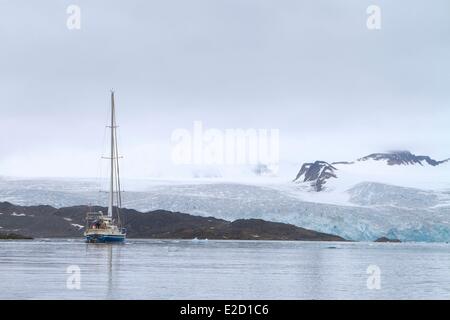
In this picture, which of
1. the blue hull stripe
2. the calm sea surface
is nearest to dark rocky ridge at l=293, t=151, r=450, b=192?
the blue hull stripe

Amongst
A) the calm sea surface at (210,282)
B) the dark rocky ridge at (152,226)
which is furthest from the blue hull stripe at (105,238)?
the dark rocky ridge at (152,226)

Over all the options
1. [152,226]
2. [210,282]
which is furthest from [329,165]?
[210,282]

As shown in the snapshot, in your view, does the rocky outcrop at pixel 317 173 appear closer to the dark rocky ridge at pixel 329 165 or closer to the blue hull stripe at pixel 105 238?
the dark rocky ridge at pixel 329 165

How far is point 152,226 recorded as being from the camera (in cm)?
17075

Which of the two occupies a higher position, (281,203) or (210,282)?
(210,282)

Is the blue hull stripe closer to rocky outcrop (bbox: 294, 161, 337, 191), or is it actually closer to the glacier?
the glacier

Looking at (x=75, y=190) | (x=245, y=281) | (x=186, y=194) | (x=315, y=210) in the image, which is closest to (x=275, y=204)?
(x=315, y=210)

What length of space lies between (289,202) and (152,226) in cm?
6167

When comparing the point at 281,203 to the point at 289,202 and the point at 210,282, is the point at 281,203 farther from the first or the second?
the point at 210,282

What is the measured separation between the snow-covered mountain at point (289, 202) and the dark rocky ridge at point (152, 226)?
3208 cm

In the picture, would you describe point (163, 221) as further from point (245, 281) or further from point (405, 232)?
point (245, 281)

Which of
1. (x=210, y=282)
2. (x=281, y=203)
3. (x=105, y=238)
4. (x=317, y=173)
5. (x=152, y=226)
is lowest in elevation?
(x=152, y=226)

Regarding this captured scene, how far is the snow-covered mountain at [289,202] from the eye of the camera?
112750mm

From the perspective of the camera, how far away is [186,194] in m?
117
